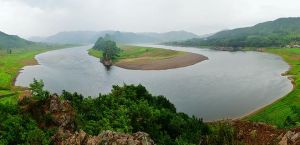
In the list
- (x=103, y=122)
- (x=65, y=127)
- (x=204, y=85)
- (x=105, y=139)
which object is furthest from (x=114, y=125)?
(x=204, y=85)

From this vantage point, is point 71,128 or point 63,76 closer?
point 71,128

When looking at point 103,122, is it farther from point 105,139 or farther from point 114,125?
point 105,139

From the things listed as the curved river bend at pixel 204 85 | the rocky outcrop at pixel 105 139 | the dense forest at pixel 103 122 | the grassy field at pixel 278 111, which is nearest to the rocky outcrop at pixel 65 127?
the rocky outcrop at pixel 105 139

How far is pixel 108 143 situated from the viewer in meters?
40.6

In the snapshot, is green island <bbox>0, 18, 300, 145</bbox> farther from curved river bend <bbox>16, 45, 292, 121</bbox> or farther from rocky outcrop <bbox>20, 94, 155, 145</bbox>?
curved river bend <bbox>16, 45, 292, 121</bbox>

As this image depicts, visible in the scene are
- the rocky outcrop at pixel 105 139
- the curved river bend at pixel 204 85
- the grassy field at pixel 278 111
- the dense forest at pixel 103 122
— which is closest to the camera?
the rocky outcrop at pixel 105 139

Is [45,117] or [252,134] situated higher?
[45,117]

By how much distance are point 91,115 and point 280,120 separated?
128ft

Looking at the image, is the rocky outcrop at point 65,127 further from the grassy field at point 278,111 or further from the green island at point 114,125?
the grassy field at point 278,111

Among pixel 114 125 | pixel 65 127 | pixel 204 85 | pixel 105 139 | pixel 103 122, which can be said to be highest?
pixel 105 139

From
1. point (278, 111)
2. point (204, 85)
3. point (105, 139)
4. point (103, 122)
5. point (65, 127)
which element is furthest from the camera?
point (204, 85)

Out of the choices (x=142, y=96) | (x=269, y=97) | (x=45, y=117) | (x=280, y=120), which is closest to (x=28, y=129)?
(x=45, y=117)

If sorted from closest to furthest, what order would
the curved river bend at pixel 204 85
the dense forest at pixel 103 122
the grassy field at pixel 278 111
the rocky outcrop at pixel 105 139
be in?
the rocky outcrop at pixel 105 139, the dense forest at pixel 103 122, the grassy field at pixel 278 111, the curved river bend at pixel 204 85

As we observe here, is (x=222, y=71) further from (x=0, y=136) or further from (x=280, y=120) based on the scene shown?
(x=0, y=136)
